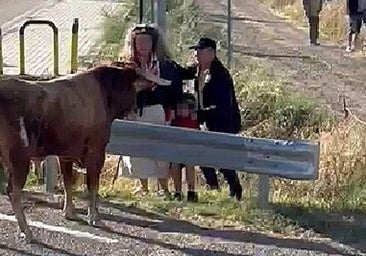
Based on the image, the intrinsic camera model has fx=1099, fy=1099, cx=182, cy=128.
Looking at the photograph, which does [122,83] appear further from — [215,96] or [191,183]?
[191,183]

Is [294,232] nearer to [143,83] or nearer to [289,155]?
[289,155]

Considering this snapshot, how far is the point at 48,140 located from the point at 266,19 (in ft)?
75.2

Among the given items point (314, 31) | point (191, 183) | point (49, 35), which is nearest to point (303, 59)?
point (314, 31)

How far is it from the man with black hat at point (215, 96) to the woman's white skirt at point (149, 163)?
416mm

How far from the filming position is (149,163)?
1036cm

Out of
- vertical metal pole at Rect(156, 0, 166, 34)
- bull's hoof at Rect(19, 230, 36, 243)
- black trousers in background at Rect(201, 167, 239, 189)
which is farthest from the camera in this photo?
vertical metal pole at Rect(156, 0, 166, 34)

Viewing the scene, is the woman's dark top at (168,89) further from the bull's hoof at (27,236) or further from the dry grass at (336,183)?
the bull's hoof at (27,236)

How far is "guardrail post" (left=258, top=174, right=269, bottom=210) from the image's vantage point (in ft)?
30.8

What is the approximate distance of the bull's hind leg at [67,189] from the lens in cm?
913

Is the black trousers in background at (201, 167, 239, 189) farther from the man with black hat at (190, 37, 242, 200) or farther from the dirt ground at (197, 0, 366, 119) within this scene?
the dirt ground at (197, 0, 366, 119)

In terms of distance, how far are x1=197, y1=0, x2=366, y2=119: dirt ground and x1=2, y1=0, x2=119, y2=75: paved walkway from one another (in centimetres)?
326

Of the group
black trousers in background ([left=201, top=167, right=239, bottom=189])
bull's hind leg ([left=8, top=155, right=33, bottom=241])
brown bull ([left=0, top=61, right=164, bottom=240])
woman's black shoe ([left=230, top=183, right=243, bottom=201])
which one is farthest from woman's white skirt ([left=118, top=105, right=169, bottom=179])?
bull's hind leg ([left=8, top=155, right=33, bottom=241])

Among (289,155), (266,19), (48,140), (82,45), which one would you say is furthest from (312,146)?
(266,19)

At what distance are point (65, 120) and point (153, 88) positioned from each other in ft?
4.14
